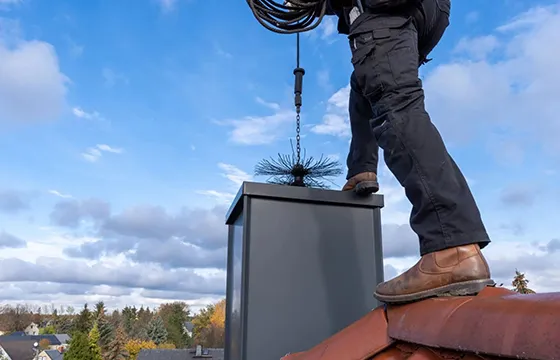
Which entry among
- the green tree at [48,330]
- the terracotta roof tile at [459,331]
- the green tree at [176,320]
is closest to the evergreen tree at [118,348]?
the green tree at [176,320]

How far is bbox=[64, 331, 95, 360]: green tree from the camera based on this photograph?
2917 centimetres

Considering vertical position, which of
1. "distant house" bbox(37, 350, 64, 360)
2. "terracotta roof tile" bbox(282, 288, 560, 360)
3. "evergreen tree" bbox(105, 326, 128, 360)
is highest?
"terracotta roof tile" bbox(282, 288, 560, 360)

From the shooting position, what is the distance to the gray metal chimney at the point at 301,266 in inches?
58.3

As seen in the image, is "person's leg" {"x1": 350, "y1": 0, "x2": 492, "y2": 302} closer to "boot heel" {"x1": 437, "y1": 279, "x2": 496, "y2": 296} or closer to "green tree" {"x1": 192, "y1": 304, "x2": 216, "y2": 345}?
"boot heel" {"x1": 437, "y1": 279, "x2": 496, "y2": 296}

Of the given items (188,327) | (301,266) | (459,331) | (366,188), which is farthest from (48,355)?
(459,331)

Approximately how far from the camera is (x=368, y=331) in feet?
3.10

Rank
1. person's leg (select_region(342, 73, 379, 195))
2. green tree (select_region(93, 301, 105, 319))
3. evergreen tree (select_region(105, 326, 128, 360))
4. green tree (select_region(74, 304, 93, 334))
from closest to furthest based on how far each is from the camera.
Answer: person's leg (select_region(342, 73, 379, 195)) < evergreen tree (select_region(105, 326, 128, 360)) < green tree (select_region(93, 301, 105, 319)) < green tree (select_region(74, 304, 93, 334))

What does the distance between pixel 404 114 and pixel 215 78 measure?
7.35m

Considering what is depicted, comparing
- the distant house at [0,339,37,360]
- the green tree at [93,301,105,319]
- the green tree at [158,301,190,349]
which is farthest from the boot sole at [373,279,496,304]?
the distant house at [0,339,37,360]

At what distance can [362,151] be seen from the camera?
1630 millimetres

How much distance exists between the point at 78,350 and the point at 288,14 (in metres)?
33.3

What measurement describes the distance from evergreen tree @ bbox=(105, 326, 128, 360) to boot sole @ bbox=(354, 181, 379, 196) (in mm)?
36761

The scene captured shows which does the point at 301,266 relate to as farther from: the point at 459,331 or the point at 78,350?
the point at 78,350

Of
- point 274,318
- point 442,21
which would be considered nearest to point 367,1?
point 442,21
